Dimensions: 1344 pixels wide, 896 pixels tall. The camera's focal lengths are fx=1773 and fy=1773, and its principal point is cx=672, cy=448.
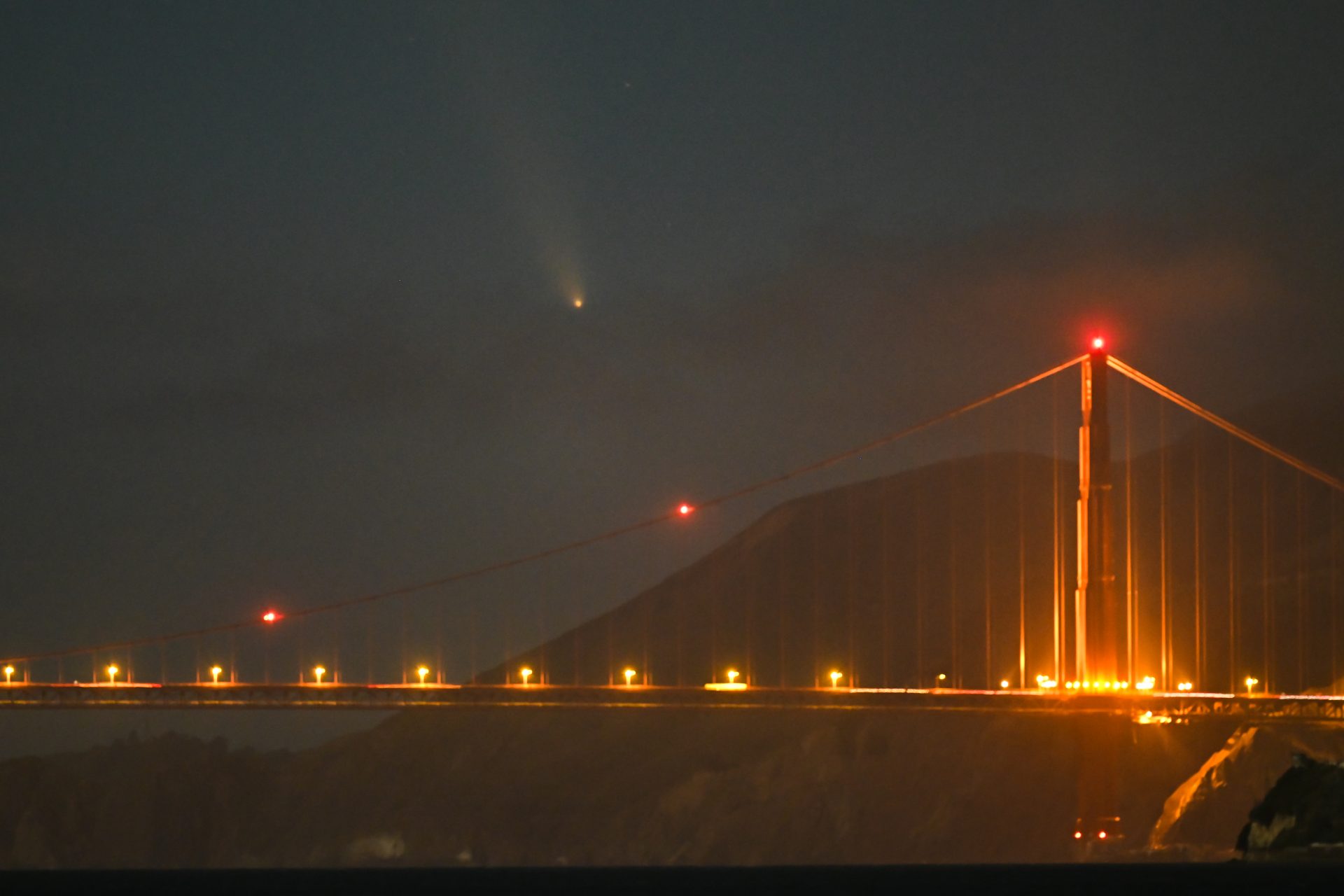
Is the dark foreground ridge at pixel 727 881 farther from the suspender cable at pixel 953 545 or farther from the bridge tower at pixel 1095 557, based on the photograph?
the suspender cable at pixel 953 545

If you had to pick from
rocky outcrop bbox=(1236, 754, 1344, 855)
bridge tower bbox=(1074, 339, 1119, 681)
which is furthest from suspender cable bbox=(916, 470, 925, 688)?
rocky outcrop bbox=(1236, 754, 1344, 855)

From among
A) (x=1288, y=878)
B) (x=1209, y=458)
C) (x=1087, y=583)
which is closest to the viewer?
(x=1288, y=878)

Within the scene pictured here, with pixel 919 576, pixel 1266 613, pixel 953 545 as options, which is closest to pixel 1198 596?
pixel 1266 613

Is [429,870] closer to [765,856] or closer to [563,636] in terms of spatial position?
[765,856]

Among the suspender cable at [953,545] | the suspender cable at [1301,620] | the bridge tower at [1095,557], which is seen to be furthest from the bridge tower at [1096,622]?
the suspender cable at [953,545]

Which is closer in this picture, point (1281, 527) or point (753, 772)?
point (753, 772)

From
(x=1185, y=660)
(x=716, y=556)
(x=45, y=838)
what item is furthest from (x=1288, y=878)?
(x=716, y=556)

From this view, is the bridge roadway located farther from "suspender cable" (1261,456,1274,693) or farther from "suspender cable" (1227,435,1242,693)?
"suspender cable" (1261,456,1274,693)
